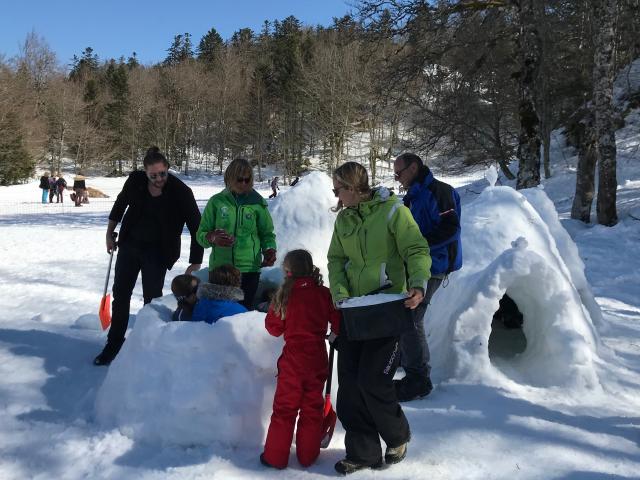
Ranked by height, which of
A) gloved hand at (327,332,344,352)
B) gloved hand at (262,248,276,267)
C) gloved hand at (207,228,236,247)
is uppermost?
gloved hand at (207,228,236,247)

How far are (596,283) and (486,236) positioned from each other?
12.4 ft

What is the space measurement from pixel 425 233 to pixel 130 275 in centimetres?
225

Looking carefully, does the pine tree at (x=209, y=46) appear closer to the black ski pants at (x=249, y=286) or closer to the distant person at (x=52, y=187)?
the distant person at (x=52, y=187)

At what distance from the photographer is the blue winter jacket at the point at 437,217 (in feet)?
11.6

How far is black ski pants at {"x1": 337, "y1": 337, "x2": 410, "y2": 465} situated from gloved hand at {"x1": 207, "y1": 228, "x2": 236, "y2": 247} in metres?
1.29

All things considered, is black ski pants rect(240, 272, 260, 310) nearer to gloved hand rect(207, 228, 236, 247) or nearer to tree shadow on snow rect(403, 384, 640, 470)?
gloved hand rect(207, 228, 236, 247)

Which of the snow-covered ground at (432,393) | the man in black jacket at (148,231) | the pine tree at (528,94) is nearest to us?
the snow-covered ground at (432,393)

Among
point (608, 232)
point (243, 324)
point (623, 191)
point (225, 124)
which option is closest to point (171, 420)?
point (243, 324)

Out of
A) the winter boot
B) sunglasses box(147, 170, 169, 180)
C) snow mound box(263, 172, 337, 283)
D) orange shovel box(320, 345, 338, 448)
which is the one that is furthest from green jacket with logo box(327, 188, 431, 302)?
snow mound box(263, 172, 337, 283)

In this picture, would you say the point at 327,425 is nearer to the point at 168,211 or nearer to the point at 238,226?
the point at 238,226

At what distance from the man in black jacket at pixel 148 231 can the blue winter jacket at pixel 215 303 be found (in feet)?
2.08

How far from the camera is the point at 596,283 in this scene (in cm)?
781

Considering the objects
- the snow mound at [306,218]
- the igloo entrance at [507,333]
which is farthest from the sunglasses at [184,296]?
the snow mound at [306,218]

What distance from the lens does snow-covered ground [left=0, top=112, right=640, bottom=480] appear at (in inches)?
108
